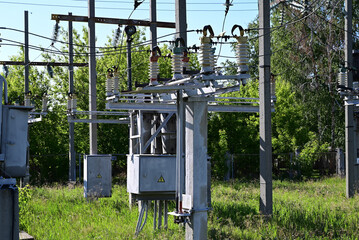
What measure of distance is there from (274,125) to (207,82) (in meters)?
25.8

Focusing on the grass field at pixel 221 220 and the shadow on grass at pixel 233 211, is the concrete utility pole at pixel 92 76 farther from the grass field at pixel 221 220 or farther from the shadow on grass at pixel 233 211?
the shadow on grass at pixel 233 211

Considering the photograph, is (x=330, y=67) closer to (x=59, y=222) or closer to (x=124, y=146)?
(x=124, y=146)

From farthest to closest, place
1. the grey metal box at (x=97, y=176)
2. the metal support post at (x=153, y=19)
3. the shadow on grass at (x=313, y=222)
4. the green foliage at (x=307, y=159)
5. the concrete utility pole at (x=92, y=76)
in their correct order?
the green foliage at (x=307, y=159) → the concrete utility pole at (x=92, y=76) → the metal support post at (x=153, y=19) → the grey metal box at (x=97, y=176) → the shadow on grass at (x=313, y=222)

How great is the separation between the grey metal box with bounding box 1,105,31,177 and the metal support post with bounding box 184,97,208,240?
2737 mm

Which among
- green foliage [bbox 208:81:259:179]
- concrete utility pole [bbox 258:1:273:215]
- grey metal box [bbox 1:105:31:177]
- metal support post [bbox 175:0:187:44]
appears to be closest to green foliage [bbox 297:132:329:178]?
green foliage [bbox 208:81:259:179]

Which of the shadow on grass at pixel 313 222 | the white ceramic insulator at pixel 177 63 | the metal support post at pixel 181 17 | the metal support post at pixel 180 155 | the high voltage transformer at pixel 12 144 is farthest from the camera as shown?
the shadow on grass at pixel 313 222

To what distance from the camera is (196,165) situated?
9305mm

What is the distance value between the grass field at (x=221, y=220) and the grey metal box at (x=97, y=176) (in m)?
0.34

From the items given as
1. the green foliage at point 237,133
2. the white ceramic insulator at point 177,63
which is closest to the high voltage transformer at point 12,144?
the white ceramic insulator at point 177,63

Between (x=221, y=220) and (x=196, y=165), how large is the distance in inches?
187

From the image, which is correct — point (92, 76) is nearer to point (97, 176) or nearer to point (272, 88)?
point (97, 176)

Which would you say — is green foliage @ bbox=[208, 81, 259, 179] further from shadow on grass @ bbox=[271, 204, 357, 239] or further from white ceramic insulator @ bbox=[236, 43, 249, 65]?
white ceramic insulator @ bbox=[236, 43, 249, 65]

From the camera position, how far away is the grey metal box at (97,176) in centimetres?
1848

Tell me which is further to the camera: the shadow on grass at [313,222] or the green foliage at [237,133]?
the green foliage at [237,133]
